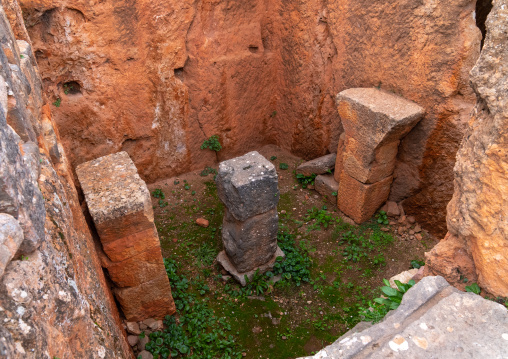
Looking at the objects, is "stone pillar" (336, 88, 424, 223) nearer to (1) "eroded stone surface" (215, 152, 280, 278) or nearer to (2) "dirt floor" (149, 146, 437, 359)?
(2) "dirt floor" (149, 146, 437, 359)

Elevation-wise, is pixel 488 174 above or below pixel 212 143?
above

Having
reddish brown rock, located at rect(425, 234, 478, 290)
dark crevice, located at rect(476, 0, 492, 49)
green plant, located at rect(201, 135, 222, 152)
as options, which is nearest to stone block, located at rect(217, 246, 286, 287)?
green plant, located at rect(201, 135, 222, 152)

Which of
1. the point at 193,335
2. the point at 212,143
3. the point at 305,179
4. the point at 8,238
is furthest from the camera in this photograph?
the point at 212,143

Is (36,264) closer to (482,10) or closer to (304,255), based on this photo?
(304,255)

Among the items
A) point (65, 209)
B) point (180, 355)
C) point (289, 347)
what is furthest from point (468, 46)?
point (180, 355)

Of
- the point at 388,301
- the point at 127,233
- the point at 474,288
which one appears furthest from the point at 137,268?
the point at 474,288

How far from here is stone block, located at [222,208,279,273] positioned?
4.58 m

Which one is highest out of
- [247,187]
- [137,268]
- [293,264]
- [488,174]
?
[488,174]

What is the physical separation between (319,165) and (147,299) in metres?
3.23

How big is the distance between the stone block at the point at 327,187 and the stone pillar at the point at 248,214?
1.36 meters

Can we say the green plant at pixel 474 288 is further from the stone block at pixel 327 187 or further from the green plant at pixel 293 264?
the stone block at pixel 327 187

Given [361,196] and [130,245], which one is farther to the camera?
[361,196]

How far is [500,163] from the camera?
2010mm

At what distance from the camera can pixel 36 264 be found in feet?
4.91
